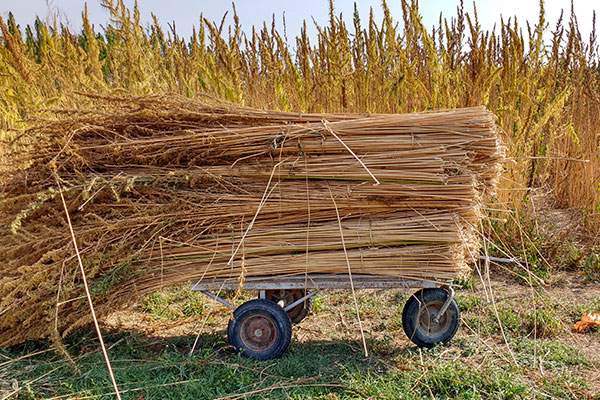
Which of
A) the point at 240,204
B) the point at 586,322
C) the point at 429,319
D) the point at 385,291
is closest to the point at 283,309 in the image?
the point at 240,204

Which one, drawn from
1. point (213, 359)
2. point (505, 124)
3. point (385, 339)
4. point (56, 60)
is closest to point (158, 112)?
point (213, 359)

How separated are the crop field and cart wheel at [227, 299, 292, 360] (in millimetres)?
83

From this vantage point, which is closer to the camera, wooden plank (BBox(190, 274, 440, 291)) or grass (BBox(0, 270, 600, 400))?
grass (BBox(0, 270, 600, 400))

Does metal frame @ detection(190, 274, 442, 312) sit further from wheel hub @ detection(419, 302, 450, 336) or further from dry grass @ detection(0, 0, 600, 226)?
dry grass @ detection(0, 0, 600, 226)

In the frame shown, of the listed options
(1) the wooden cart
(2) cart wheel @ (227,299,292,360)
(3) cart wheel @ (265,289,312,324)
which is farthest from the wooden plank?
(3) cart wheel @ (265,289,312,324)

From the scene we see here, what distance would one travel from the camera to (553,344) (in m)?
2.61

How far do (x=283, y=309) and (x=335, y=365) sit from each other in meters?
0.38

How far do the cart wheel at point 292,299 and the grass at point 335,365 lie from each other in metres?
0.07

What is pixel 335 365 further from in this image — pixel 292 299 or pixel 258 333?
pixel 292 299

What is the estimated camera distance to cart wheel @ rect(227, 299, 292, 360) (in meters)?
2.44

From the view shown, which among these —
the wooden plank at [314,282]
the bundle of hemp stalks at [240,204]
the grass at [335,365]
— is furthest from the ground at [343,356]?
the bundle of hemp stalks at [240,204]

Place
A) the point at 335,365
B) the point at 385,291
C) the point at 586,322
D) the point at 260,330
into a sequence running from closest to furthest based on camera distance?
the point at 335,365 → the point at 260,330 → the point at 586,322 → the point at 385,291

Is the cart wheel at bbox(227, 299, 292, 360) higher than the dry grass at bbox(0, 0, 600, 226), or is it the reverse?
the dry grass at bbox(0, 0, 600, 226)

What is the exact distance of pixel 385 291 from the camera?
11.7 ft
